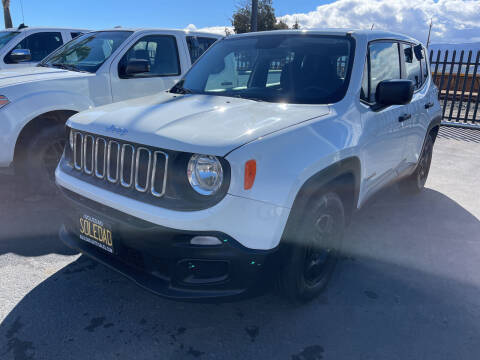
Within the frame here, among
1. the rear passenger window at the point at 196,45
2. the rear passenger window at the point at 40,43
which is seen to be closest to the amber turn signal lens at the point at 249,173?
the rear passenger window at the point at 196,45

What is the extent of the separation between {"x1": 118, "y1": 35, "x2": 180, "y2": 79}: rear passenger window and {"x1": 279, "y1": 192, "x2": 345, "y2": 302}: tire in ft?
10.8

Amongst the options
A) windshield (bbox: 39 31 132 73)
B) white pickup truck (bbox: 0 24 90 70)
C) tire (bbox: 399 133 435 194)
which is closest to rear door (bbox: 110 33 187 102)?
windshield (bbox: 39 31 132 73)

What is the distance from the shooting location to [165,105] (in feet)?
9.05

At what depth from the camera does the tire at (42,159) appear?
13.7ft

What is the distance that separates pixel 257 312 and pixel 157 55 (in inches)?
150

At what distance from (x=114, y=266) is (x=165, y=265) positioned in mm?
411

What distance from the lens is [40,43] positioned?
696 centimetres

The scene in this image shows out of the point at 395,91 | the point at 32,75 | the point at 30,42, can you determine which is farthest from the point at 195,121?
the point at 30,42

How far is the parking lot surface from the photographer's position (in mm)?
2301

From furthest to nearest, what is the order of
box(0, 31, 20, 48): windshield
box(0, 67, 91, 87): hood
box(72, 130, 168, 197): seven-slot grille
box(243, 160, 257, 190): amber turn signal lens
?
box(0, 31, 20, 48): windshield < box(0, 67, 91, 87): hood < box(72, 130, 168, 197): seven-slot grille < box(243, 160, 257, 190): amber turn signal lens

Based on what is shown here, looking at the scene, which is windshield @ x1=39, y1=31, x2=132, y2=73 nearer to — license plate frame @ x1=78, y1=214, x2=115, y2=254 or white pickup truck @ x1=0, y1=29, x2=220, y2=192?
white pickup truck @ x1=0, y1=29, x2=220, y2=192

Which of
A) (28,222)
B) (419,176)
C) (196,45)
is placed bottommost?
(28,222)

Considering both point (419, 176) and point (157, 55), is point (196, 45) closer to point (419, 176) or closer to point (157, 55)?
point (157, 55)

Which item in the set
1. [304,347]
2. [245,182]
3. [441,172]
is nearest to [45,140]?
[245,182]
